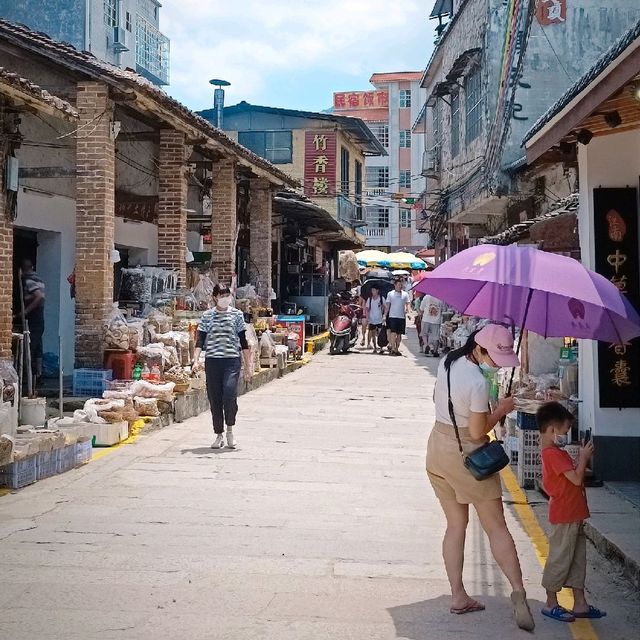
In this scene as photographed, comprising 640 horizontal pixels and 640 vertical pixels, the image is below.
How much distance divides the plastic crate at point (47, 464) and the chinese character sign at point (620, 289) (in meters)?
5.13

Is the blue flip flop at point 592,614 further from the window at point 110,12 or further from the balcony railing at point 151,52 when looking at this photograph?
the balcony railing at point 151,52

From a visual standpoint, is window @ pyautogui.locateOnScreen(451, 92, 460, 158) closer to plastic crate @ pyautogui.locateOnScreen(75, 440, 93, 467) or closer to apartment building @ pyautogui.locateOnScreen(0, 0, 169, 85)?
apartment building @ pyautogui.locateOnScreen(0, 0, 169, 85)

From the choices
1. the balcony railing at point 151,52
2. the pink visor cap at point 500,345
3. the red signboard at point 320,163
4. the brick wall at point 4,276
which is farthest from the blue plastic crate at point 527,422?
the balcony railing at point 151,52

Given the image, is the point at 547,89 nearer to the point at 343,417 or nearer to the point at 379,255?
the point at 343,417

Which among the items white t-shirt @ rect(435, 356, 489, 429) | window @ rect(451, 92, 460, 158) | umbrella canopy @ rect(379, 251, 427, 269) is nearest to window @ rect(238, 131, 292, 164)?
umbrella canopy @ rect(379, 251, 427, 269)

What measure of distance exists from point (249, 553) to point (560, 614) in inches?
83.6

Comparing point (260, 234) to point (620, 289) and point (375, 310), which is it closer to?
point (375, 310)

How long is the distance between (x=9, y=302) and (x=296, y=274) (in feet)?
57.3

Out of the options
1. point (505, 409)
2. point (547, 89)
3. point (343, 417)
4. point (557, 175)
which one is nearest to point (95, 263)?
point (343, 417)

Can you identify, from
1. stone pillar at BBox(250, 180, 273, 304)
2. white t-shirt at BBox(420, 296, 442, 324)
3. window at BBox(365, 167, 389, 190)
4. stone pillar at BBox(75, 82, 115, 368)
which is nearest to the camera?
stone pillar at BBox(75, 82, 115, 368)

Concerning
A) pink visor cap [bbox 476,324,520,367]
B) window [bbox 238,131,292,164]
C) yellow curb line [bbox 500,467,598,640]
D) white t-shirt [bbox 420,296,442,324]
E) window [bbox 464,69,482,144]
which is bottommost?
yellow curb line [bbox 500,467,598,640]

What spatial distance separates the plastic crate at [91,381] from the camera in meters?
11.1

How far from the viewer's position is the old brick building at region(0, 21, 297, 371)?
1130 cm

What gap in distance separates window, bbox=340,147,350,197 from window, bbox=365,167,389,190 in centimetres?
2471
